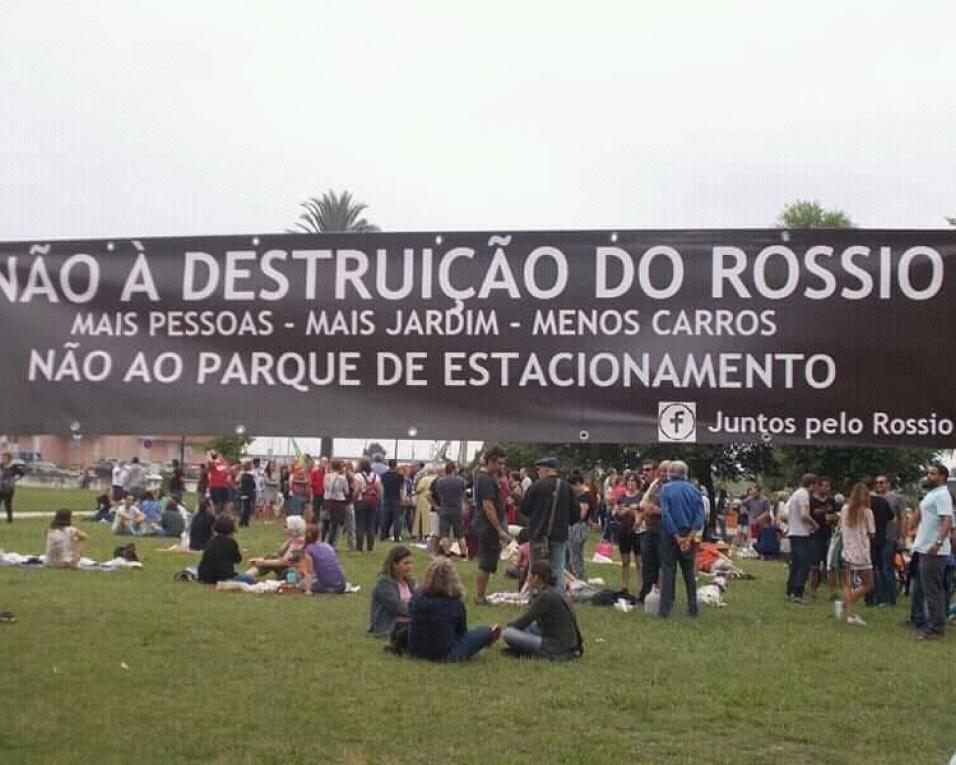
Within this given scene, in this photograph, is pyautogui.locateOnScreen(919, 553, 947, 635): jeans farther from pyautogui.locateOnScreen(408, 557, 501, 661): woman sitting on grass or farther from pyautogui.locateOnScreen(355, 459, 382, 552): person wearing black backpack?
pyautogui.locateOnScreen(355, 459, 382, 552): person wearing black backpack

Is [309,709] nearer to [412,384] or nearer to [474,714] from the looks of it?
[474,714]

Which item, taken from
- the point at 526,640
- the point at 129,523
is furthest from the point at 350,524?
the point at 526,640

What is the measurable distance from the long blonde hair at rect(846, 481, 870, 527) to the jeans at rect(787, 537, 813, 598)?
1938 millimetres

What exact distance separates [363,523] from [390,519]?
10.6 ft

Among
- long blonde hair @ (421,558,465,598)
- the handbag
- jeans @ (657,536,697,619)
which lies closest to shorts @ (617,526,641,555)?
jeans @ (657,536,697,619)

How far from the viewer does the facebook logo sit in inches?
163

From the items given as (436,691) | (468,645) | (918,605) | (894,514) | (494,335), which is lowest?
(436,691)

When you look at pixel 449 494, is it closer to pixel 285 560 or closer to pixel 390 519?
pixel 285 560

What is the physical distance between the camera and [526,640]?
11.4m

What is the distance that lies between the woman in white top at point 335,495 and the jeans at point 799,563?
26.3ft

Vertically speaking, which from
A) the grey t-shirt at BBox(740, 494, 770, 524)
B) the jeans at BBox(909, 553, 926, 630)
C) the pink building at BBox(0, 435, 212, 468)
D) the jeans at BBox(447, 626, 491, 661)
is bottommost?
the jeans at BBox(447, 626, 491, 661)

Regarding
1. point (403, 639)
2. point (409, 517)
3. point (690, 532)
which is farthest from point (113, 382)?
point (409, 517)

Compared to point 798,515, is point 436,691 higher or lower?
lower

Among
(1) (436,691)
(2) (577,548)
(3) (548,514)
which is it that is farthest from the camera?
(2) (577,548)
